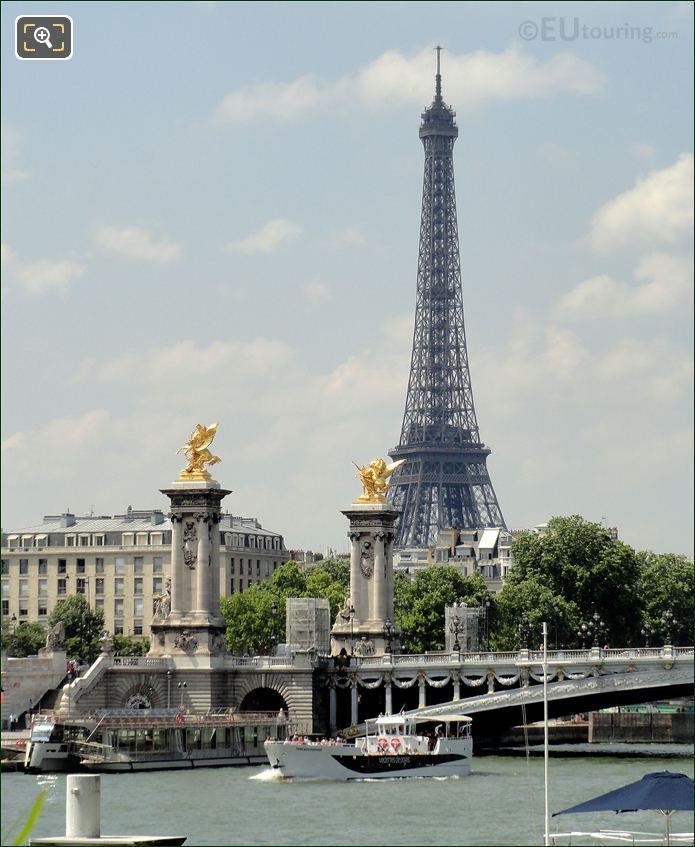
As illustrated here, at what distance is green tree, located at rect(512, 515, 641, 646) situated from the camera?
3824 inches

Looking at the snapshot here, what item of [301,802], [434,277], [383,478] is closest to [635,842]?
[301,802]

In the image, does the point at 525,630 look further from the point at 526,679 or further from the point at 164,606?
the point at 164,606

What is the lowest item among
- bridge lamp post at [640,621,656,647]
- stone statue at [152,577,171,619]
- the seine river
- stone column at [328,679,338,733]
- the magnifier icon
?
the seine river

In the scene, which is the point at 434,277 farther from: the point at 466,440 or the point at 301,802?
the point at 301,802

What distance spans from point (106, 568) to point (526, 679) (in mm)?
54675

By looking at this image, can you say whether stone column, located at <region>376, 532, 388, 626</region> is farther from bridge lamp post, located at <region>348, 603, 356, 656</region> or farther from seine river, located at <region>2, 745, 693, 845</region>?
seine river, located at <region>2, 745, 693, 845</region>

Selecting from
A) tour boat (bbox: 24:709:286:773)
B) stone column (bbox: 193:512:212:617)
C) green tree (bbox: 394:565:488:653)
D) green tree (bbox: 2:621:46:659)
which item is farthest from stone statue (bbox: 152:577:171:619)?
green tree (bbox: 2:621:46:659)

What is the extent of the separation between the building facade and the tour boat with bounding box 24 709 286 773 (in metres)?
46.8

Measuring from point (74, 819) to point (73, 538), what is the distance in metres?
111

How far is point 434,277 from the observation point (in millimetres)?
182875

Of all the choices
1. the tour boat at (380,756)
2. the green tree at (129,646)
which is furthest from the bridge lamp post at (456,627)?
the green tree at (129,646)

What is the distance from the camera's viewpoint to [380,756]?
6369cm

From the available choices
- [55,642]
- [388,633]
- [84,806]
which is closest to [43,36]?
[84,806]

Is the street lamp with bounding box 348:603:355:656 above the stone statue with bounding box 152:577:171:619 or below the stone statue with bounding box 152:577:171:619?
below
